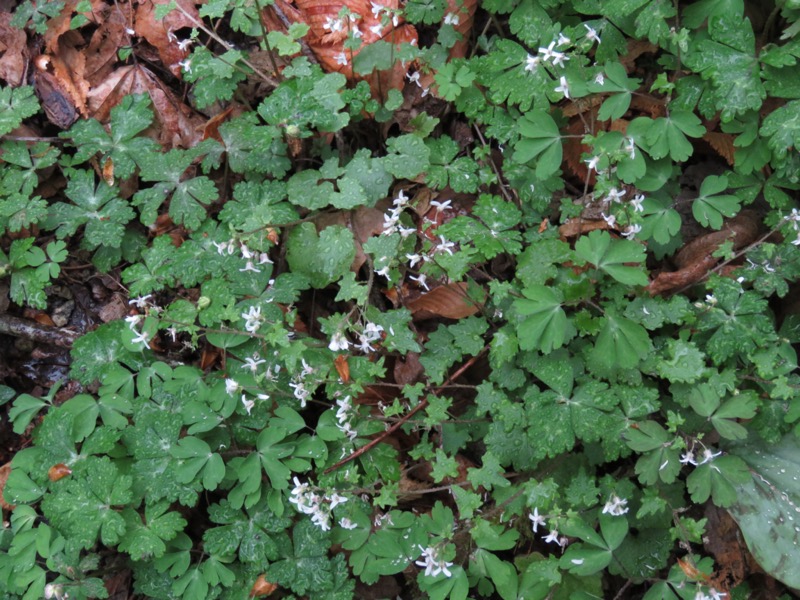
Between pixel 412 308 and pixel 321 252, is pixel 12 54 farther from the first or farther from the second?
pixel 412 308

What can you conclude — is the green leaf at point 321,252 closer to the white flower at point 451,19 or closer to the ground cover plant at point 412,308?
the ground cover plant at point 412,308

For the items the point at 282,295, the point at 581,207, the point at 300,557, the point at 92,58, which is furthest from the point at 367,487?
the point at 92,58

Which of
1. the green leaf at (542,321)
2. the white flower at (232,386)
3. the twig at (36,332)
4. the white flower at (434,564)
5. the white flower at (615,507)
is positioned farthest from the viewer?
the twig at (36,332)

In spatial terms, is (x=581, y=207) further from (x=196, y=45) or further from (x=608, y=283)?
(x=196, y=45)

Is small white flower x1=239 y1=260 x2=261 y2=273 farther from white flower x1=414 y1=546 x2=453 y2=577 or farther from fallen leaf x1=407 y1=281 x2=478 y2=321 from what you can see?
white flower x1=414 y1=546 x2=453 y2=577

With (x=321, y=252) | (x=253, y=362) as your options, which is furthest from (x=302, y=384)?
(x=321, y=252)

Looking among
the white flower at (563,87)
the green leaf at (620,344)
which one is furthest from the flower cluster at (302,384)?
the white flower at (563,87)
